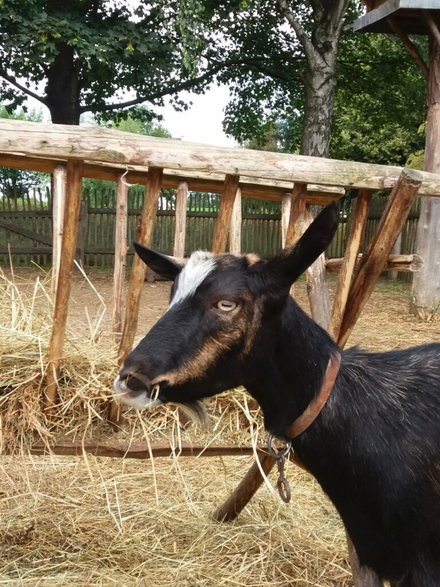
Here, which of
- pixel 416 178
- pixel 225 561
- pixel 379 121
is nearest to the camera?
pixel 416 178

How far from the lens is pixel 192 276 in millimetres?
2572

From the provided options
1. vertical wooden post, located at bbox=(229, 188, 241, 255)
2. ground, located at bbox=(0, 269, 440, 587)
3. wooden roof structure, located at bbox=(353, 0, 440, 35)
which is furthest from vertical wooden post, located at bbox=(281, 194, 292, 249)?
wooden roof structure, located at bbox=(353, 0, 440, 35)

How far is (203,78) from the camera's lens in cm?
1877

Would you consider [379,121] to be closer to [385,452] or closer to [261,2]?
[261,2]

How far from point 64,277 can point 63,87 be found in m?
→ 14.4

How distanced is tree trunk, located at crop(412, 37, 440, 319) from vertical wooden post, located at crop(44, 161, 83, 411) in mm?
7891

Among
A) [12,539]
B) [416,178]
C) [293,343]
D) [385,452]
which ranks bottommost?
[12,539]

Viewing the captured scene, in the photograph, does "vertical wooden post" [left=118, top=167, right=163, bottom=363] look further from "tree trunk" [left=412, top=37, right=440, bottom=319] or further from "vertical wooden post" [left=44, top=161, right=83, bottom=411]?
"tree trunk" [left=412, top=37, right=440, bottom=319]

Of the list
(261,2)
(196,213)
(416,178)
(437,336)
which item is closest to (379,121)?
(261,2)

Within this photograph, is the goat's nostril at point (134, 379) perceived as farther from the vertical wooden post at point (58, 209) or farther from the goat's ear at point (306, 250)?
the vertical wooden post at point (58, 209)

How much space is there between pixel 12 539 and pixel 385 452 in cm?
241

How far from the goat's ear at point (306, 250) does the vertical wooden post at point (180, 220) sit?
3.28 feet

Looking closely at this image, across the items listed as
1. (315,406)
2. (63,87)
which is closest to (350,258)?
(315,406)

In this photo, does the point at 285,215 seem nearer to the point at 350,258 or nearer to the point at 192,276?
the point at 350,258
